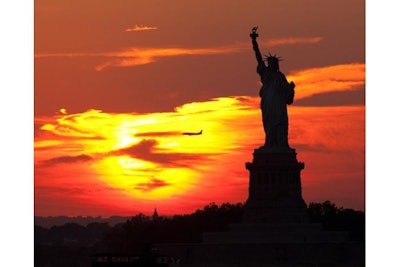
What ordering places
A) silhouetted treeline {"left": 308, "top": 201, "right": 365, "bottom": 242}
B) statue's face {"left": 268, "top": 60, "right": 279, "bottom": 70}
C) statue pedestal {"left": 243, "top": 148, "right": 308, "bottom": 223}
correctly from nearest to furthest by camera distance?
statue pedestal {"left": 243, "top": 148, "right": 308, "bottom": 223} → statue's face {"left": 268, "top": 60, "right": 279, "bottom": 70} → silhouetted treeline {"left": 308, "top": 201, "right": 365, "bottom": 242}

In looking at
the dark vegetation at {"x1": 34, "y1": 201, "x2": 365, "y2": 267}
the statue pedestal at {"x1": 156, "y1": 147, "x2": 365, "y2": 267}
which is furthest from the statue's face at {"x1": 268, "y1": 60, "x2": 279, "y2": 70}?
the dark vegetation at {"x1": 34, "y1": 201, "x2": 365, "y2": 267}

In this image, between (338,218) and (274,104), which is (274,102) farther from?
(338,218)

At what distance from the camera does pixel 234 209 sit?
156m

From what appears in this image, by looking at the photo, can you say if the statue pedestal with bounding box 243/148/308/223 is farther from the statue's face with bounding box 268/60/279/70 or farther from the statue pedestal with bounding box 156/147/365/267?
the statue's face with bounding box 268/60/279/70

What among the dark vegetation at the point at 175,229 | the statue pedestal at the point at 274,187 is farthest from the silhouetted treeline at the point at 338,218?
the statue pedestal at the point at 274,187

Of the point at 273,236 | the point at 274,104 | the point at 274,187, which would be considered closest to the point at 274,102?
the point at 274,104

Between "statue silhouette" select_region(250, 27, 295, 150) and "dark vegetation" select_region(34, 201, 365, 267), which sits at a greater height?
"statue silhouette" select_region(250, 27, 295, 150)

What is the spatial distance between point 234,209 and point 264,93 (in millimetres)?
28660

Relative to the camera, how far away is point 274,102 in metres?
128

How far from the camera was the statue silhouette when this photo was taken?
127062 mm

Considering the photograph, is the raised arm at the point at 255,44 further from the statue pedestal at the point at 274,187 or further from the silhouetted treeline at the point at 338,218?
the silhouetted treeline at the point at 338,218

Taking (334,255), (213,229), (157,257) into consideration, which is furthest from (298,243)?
(213,229)

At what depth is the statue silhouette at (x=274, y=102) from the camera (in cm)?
12706

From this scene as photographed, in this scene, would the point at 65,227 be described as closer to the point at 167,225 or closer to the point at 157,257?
the point at 167,225
